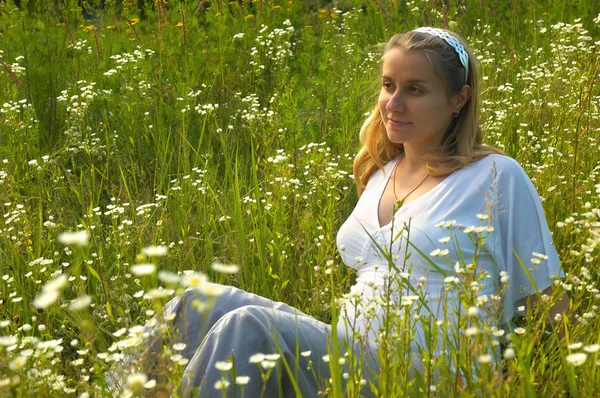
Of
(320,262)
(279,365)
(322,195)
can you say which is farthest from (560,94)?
(279,365)

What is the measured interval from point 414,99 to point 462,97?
0.20 meters

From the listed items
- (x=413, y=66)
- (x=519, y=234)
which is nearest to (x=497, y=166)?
(x=519, y=234)

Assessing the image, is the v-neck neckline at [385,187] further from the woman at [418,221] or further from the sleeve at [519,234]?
the sleeve at [519,234]

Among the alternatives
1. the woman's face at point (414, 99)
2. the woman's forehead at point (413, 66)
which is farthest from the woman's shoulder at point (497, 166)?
the woman's forehead at point (413, 66)

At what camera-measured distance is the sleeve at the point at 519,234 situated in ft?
8.83

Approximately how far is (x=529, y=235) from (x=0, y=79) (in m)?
3.51

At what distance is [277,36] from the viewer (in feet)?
18.5

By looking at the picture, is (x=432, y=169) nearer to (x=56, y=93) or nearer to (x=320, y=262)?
(x=320, y=262)

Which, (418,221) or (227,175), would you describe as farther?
(227,175)

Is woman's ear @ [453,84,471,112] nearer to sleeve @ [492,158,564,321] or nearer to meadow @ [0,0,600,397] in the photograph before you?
sleeve @ [492,158,564,321]

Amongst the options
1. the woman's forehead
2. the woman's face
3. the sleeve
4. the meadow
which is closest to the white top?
the sleeve

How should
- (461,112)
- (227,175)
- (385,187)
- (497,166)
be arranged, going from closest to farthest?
(497,166), (461,112), (385,187), (227,175)

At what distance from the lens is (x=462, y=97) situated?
9.89 ft

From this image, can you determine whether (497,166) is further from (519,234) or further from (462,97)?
(462,97)
